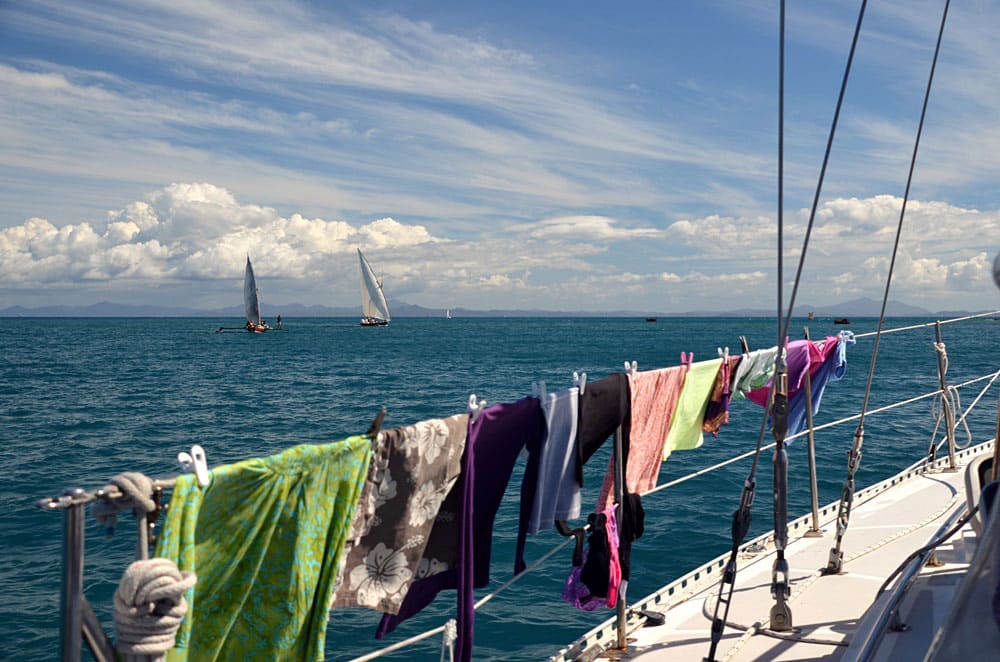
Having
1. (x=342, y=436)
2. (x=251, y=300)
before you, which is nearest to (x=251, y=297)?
(x=251, y=300)

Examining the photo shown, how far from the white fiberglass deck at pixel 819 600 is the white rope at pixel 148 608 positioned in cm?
340

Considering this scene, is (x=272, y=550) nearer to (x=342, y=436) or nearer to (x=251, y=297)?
(x=342, y=436)

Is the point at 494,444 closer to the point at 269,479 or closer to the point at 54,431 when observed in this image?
the point at 269,479

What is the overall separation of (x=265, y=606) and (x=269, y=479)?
611 mm

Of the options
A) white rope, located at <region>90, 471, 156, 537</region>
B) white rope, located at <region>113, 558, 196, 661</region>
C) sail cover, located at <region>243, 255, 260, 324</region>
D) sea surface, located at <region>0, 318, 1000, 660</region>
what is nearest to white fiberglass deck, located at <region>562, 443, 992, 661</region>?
white rope, located at <region>113, 558, 196, 661</region>

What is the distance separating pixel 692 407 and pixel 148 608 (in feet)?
16.5

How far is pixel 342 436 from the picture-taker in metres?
31.3

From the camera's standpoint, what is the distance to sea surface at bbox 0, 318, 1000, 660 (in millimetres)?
12062

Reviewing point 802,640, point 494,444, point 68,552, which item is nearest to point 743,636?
point 802,640

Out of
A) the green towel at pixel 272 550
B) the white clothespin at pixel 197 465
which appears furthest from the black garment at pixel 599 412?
the white clothespin at pixel 197 465

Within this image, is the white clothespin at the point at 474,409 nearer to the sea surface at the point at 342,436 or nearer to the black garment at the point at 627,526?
the black garment at the point at 627,526

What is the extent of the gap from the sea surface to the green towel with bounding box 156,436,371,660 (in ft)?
18.6

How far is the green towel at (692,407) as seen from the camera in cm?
A: 647

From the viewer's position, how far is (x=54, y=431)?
107ft
